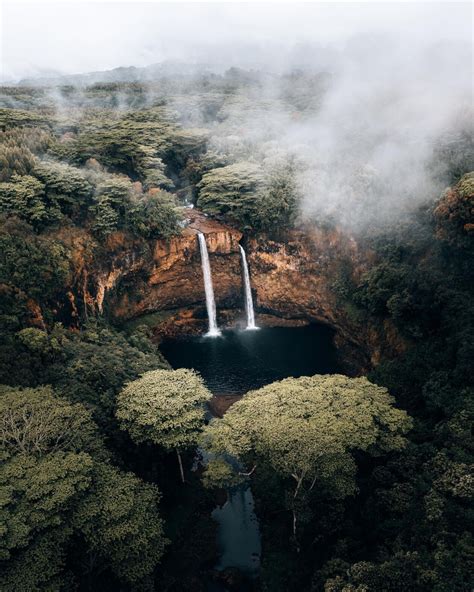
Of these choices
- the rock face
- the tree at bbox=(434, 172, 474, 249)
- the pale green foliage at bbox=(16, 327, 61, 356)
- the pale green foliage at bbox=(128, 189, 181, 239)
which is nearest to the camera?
the pale green foliage at bbox=(16, 327, 61, 356)

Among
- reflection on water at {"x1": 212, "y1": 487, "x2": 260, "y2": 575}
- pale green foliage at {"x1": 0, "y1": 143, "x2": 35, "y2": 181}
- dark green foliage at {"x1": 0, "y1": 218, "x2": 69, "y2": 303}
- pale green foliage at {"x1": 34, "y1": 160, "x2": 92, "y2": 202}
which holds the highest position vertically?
pale green foliage at {"x1": 0, "y1": 143, "x2": 35, "y2": 181}

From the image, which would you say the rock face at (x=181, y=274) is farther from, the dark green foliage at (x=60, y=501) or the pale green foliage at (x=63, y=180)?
the dark green foliage at (x=60, y=501)

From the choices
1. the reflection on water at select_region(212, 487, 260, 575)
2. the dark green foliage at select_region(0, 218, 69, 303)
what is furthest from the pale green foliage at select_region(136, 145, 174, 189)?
the reflection on water at select_region(212, 487, 260, 575)

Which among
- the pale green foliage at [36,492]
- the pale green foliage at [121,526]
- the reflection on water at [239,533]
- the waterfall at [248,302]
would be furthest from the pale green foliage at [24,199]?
the reflection on water at [239,533]

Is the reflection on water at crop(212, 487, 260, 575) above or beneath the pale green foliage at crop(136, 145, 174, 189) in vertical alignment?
beneath

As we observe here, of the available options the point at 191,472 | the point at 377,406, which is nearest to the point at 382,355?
the point at 377,406

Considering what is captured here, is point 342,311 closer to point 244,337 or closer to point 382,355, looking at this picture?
point 382,355

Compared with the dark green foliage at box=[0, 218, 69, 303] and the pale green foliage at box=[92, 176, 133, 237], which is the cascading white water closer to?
the pale green foliage at box=[92, 176, 133, 237]
